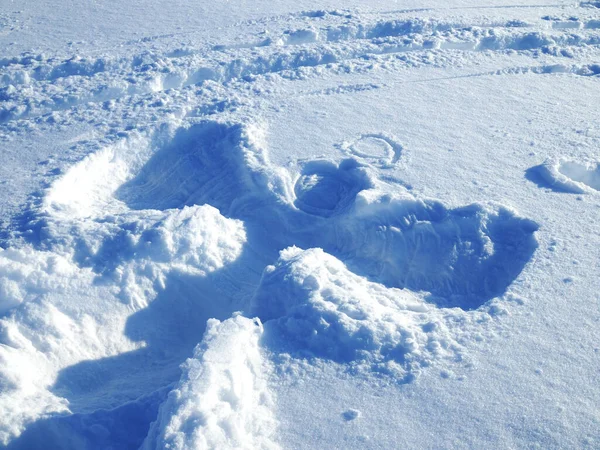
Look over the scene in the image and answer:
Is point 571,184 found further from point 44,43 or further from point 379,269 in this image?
point 44,43

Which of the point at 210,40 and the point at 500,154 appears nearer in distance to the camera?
the point at 500,154

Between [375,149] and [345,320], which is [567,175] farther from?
[345,320]

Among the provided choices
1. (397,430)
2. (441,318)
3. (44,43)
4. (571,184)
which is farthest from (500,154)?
(44,43)

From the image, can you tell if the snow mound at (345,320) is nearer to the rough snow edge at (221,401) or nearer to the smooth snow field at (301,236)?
the smooth snow field at (301,236)

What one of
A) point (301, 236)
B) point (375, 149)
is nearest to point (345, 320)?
point (301, 236)

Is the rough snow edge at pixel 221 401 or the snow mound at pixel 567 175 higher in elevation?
the snow mound at pixel 567 175

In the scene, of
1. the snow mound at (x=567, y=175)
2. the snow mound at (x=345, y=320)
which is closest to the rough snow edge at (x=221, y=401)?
the snow mound at (x=345, y=320)
